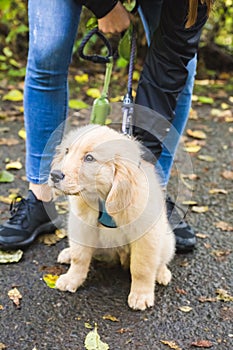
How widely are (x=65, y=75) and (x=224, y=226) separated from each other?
3.86 feet

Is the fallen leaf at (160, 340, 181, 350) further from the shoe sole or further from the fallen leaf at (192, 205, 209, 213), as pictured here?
the fallen leaf at (192, 205, 209, 213)

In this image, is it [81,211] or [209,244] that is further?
[209,244]

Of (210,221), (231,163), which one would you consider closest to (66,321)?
(210,221)

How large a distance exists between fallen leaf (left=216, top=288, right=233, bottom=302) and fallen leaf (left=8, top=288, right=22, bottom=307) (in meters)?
0.81

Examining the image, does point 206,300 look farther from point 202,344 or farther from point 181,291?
point 202,344

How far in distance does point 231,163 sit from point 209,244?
126 centimetres

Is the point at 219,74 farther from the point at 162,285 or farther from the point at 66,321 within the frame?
the point at 66,321

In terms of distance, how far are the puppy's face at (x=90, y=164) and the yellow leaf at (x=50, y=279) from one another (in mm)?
550

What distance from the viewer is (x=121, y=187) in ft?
6.49

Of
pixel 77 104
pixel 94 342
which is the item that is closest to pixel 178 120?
pixel 94 342

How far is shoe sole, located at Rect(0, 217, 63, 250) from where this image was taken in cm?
259

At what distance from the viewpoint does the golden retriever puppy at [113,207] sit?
6.46 feet

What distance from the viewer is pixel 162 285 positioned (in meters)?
2.47

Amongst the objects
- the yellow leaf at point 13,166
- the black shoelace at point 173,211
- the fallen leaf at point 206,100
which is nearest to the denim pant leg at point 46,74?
the black shoelace at point 173,211
